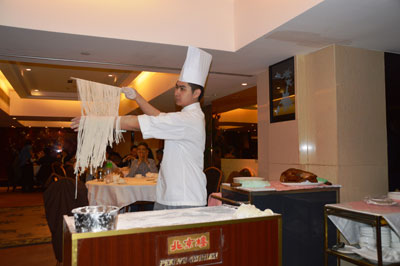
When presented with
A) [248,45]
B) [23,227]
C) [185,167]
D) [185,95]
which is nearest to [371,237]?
[185,167]

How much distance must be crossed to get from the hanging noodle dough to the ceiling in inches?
65.1

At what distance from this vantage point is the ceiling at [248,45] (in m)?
2.47

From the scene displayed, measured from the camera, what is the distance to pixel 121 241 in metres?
1.14

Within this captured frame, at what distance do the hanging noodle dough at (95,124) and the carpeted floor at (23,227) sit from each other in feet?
10.2

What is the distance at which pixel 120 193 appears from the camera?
3.70 metres

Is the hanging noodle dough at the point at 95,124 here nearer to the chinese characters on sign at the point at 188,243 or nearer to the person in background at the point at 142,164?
the chinese characters on sign at the point at 188,243

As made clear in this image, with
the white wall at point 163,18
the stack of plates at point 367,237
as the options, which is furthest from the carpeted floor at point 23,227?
the stack of plates at point 367,237

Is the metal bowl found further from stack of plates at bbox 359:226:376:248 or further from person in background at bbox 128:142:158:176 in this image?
person in background at bbox 128:142:158:176

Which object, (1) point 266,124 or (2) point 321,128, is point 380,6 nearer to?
(2) point 321,128

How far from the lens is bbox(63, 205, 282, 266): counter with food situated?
3.67 ft

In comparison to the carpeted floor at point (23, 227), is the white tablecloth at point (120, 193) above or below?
above

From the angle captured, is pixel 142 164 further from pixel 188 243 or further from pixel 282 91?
pixel 188 243

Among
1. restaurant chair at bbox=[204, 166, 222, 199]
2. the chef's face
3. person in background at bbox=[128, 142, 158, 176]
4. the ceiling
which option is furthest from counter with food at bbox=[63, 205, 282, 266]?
person in background at bbox=[128, 142, 158, 176]

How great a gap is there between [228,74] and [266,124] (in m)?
0.87
